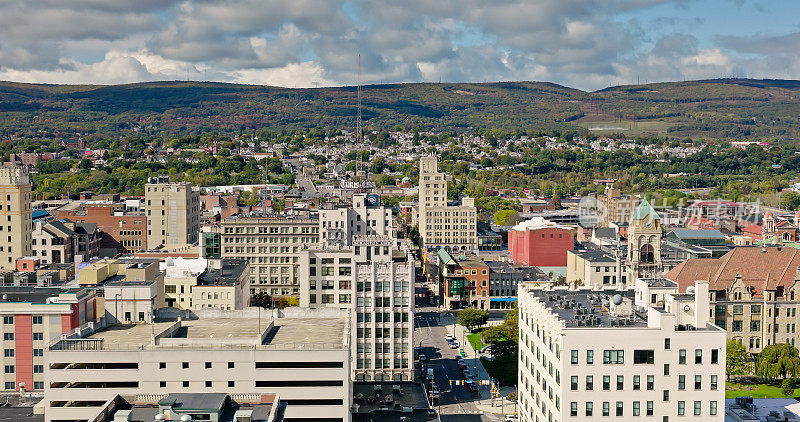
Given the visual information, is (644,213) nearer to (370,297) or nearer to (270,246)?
(370,297)

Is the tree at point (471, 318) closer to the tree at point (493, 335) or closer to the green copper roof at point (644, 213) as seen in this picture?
the tree at point (493, 335)

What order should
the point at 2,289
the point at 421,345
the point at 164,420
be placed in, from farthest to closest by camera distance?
the point at 421,345 < the point at 2,289 < the point at 164,420

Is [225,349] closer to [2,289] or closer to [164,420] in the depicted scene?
[164,420]

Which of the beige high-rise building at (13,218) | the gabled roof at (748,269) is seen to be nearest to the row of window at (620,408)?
the gabled roof at (748,269)

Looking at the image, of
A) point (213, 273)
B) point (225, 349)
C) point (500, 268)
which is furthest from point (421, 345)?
point (225, 349)

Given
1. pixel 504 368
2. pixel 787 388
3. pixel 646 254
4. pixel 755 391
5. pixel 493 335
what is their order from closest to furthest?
pixel 787 388 < pixel 755 391 < pixel 504 368 < pixel 493 335 < pixel 646 254

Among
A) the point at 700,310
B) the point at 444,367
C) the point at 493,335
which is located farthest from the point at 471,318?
the point at 700,310

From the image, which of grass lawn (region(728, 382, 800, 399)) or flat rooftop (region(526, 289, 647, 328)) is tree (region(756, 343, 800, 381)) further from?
flat rooftop (region(526, 289, 647, 328))
